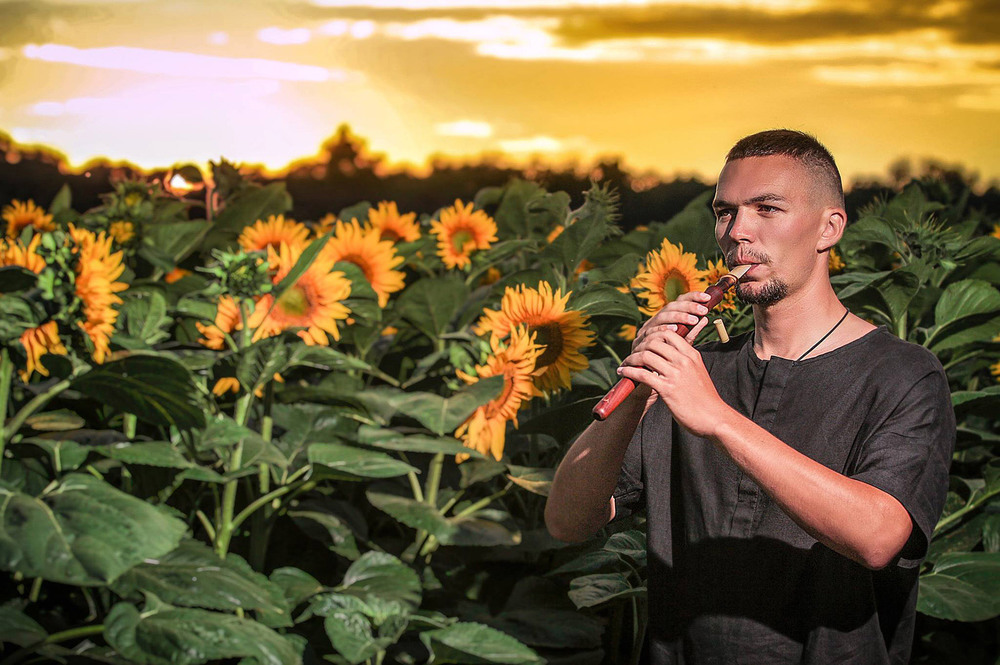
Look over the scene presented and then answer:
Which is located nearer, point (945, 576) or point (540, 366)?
point (540, 366)

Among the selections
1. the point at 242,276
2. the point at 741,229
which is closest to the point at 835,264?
the point at 741,229

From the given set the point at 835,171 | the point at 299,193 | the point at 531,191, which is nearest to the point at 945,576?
the point at 835,171

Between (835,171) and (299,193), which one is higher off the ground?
(835,171)

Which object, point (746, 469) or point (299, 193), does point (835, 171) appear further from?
point (299, 193)

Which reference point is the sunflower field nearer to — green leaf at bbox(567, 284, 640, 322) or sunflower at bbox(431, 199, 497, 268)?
green leaf at bbox(567, 284, 640, 322)

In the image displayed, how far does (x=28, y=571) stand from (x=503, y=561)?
4.01ft

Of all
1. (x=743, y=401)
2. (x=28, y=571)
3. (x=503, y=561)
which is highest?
(x=743, y=401)

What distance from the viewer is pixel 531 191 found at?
3.76 m

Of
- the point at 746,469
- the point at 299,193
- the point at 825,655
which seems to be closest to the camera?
the point at 746,469

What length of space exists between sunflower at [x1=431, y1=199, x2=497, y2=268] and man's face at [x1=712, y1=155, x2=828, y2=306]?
1.81m

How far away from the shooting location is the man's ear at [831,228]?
1716mm

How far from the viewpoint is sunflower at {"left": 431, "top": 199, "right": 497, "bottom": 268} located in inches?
137

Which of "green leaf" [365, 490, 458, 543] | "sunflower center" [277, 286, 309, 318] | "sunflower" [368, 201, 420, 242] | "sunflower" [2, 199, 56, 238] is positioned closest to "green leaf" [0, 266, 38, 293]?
"sunflower center" [277, 286, 309, 318]

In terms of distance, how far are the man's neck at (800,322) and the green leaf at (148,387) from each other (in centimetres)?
103
